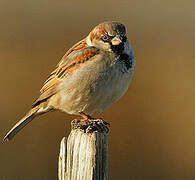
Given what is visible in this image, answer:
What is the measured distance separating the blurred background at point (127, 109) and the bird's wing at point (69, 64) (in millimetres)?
1568

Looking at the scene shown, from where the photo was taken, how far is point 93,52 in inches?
142

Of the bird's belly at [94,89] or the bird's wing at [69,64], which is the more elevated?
the bird's wing at [69,64]

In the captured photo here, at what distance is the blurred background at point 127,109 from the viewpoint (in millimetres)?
5395

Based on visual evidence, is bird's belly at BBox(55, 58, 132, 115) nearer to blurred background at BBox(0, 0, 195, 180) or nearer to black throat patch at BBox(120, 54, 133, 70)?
black throat patch at BBox(120, 54, 133, 70)

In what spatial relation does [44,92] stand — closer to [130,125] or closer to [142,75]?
[130,125]

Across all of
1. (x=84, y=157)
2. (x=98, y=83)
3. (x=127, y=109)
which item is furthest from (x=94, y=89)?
(x=127, y=109)

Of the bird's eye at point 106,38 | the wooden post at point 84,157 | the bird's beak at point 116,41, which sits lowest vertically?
the wooden post at point 84,157

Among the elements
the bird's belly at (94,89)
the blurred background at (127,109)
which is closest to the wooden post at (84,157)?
the bird's belly at (94,89)

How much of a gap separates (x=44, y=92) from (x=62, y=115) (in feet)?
5.66

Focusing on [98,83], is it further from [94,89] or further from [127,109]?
[127,109]

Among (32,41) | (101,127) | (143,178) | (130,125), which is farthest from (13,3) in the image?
(101,127)

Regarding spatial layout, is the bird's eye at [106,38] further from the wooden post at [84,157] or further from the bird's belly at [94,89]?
the wooden post at [84,157]

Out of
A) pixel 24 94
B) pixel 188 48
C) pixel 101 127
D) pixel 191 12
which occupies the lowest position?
pixel 101 127

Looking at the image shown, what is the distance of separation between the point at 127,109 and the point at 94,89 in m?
2.36
